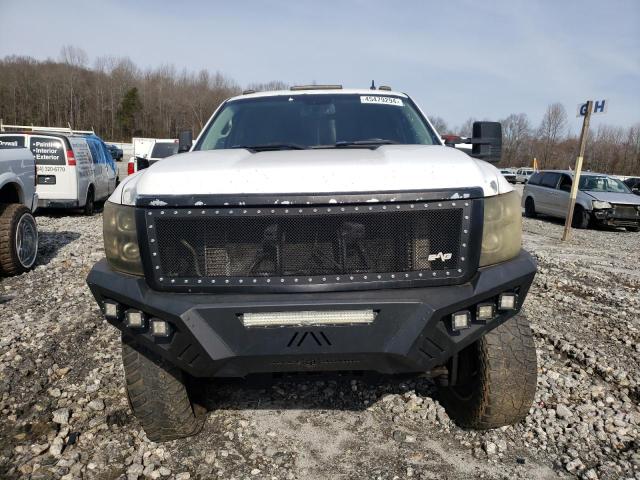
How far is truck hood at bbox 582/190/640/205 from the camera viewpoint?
13.0 m

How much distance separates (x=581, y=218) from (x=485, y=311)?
12679 millimetres

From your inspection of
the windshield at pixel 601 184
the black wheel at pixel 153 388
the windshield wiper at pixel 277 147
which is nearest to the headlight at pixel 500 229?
the windshield wiper at pixel 277 147

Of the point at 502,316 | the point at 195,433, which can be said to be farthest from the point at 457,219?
the point at 195,433

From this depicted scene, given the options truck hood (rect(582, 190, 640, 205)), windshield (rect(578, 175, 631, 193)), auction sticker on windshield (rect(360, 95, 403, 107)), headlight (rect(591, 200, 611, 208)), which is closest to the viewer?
auction sticker on windshield (rect(360, 95, 403, 107))

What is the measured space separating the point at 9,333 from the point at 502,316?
3.96 meters

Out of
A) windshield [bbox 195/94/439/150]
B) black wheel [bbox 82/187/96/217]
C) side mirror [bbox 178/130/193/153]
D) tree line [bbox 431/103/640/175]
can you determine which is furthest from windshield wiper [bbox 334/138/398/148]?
tree line [bbox 431/103/640/175]

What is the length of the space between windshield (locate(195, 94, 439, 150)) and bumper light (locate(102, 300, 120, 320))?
4.81 feet

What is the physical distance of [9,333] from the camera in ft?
13.6

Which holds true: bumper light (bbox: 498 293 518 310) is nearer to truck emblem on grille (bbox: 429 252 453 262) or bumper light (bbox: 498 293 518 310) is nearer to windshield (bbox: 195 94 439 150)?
truck emblem on grille (bbox: 429 252 453 262)

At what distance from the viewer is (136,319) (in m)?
2.18

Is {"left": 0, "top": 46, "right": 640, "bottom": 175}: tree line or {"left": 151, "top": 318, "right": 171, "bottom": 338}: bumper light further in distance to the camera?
{"left": 0, "top": 46, "right": 640, "bottom": 175}: tree line

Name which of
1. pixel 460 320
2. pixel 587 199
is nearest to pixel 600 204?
pixel 587 199

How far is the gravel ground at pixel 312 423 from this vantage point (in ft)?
8.10

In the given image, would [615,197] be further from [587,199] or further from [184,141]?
[184,141]
